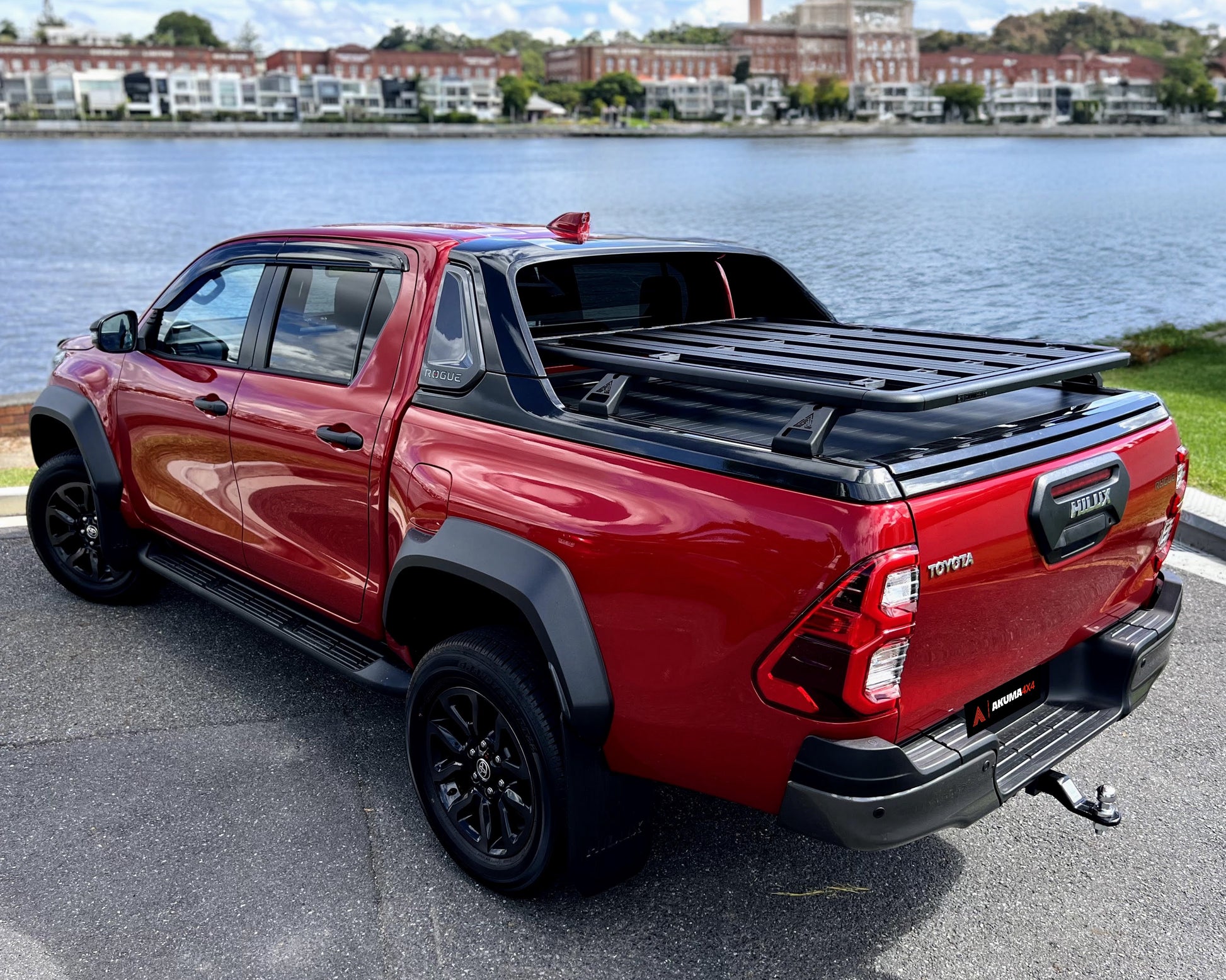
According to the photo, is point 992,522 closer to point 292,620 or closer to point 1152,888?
point 1152,888

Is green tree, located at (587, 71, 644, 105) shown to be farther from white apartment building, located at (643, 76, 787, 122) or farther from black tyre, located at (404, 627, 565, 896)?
black tyre, located at (404, 627, 565, 896)

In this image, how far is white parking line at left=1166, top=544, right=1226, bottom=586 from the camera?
5605mm

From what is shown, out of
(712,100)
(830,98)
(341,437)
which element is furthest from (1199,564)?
(712,100)

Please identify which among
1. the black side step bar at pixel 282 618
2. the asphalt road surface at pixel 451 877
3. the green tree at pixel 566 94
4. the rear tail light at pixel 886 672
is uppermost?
the green tree at pixel 566 94

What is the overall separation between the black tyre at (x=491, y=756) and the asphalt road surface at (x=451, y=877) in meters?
0.15

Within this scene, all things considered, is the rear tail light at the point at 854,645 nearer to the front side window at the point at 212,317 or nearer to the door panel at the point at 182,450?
the door panel at the point at 182,450

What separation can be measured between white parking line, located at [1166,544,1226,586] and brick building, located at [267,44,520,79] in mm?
192813

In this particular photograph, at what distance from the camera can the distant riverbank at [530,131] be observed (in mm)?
146875

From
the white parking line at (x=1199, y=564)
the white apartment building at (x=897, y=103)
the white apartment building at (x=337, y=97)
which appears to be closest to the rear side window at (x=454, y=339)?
the white parking line at (x=1199, y=564)

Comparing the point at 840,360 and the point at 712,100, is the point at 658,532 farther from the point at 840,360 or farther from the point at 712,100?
the point at 712,100

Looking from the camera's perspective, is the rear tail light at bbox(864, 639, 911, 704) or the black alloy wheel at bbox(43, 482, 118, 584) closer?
the rear tail light at bbox(864, 639, 911, 704)

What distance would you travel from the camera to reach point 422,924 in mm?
3102

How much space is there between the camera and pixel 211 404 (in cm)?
419

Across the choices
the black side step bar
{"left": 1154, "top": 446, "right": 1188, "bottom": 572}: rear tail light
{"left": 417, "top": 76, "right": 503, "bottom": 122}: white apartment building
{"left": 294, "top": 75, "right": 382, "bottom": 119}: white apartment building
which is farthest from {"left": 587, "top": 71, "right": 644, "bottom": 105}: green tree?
{"left": 1154, "top": 446, "right": 1188, "bottom": 572}: rear tail light
